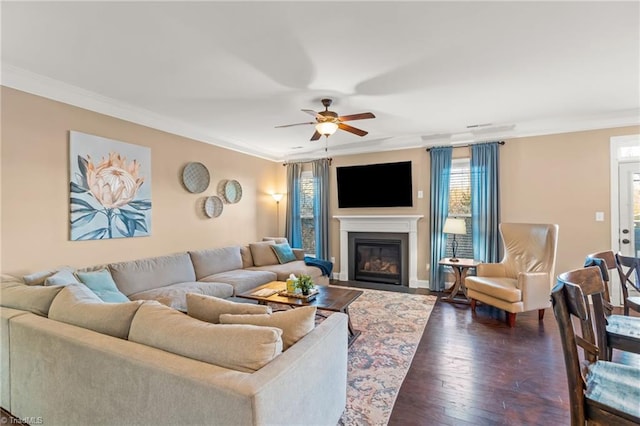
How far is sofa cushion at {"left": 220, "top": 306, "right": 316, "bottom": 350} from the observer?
59.9 inches

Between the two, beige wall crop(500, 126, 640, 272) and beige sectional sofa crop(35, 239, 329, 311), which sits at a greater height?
beige wall crop(500, 126, 640, 272)

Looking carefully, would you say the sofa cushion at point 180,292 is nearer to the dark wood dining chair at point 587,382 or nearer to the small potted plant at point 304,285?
the small potted plant at point 304,285

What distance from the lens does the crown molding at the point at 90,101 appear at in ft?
9.02

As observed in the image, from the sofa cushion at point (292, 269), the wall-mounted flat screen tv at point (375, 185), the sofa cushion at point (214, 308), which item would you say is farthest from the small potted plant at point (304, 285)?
the wall-mounted flat screen tv at point (375, 185)

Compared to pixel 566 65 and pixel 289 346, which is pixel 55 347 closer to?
Result: pixel 289 346

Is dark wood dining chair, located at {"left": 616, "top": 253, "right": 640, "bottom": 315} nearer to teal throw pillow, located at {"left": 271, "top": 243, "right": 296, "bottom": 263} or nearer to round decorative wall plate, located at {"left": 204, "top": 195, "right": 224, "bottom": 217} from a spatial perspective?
teal throw pillow, located at {"left": 271, "top": 243, "right": 296, "bottom": 263}

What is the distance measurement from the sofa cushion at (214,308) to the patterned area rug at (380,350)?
969 mm

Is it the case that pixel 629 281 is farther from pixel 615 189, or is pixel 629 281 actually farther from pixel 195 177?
pixel 195 177

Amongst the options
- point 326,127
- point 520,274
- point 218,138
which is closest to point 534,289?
point 520,274

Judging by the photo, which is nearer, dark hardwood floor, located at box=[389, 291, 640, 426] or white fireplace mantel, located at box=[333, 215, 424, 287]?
dark hardwood floor, located at box=[389, 291, 640, 426]

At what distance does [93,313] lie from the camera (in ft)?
5.55

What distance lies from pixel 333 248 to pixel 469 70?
161 inches

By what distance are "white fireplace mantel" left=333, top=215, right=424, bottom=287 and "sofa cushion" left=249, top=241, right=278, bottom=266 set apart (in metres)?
1.51

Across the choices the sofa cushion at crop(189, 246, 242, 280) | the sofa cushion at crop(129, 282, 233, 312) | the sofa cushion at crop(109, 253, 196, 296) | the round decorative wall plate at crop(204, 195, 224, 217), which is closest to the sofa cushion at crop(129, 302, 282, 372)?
the sofa cushion at crop(129, 282, 233, 312)
